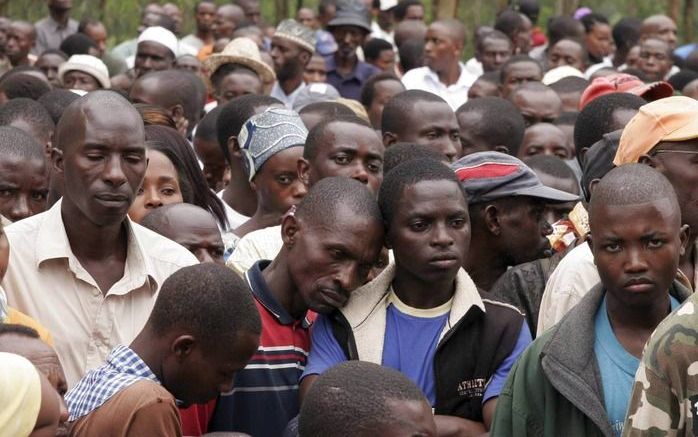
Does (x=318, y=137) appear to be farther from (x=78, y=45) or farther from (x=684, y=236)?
(x=78, y=45)

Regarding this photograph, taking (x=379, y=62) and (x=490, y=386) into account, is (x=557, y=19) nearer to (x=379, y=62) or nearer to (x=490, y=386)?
(x=379, y=62)

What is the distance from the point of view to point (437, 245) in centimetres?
503

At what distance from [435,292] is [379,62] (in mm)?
10231

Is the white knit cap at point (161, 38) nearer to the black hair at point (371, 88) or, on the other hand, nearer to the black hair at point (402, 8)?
the black hair at point (371, 88)

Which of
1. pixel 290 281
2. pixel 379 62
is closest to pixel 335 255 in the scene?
pixel 290 281

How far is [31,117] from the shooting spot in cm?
752

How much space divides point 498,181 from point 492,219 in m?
0.16

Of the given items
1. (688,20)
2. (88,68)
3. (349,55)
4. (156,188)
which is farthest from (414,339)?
(688,20)

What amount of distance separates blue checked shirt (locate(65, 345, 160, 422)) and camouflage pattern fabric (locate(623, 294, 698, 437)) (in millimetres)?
1411

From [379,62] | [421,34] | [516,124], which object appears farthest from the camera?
[421,34]

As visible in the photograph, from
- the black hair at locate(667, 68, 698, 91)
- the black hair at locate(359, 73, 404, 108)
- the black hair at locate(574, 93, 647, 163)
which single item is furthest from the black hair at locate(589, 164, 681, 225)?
the black hair at locate(667, 68, 698, 91)

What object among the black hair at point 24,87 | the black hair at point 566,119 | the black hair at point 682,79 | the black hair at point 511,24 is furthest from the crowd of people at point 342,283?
the black hair at point 511,24

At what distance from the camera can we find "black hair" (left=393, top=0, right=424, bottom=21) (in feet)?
59.6

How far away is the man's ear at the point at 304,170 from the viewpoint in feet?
21.7
